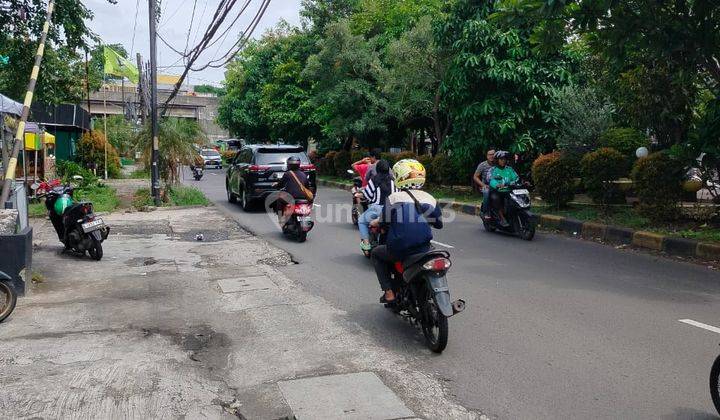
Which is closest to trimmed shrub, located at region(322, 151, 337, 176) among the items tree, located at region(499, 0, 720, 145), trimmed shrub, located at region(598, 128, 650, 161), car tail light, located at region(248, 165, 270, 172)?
car tail light, located at region(248, 165, 270, 172)

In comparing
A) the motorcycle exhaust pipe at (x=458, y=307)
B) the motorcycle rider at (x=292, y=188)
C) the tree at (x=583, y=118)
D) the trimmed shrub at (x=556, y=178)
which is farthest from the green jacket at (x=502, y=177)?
the motorcycle exhaust pipe at (x=458, y=307)

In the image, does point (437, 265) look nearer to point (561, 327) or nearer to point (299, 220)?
point (561, 327)

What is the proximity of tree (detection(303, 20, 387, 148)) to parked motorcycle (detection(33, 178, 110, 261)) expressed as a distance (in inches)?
636

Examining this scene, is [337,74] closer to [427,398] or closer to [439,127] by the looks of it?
[439,127]

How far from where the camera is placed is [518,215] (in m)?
11.5

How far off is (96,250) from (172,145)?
9.25m

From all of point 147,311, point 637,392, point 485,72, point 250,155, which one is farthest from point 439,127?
point 637,392

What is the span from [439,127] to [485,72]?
591cm

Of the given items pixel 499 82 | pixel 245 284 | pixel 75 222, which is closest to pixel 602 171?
pixel 499 82

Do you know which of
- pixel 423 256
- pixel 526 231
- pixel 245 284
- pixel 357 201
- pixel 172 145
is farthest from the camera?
pixel 172 145

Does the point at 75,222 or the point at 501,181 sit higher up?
the point at 501,181

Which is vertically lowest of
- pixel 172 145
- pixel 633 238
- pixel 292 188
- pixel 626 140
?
pixel 633 238

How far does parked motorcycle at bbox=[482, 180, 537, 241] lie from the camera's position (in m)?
11.3

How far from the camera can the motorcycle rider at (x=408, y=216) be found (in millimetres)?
5559
